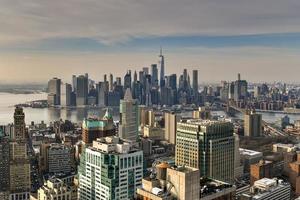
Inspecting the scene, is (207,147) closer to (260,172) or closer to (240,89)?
(260,172)

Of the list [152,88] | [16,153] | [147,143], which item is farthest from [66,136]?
[152,88]

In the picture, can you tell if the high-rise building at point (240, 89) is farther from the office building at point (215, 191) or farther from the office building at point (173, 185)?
the office building at point (173, 185)

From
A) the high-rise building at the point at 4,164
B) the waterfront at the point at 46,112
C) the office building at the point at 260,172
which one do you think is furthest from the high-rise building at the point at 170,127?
the high-rise building at the point at 4,164

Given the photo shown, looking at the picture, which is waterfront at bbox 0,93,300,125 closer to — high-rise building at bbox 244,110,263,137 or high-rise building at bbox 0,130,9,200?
high-rise building at bbox 0,130,9,200

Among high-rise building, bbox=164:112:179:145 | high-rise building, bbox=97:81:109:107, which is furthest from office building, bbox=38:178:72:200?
high-rise building, bbox=97:81:109:107

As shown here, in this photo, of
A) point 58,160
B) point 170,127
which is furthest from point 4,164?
point 170,127
